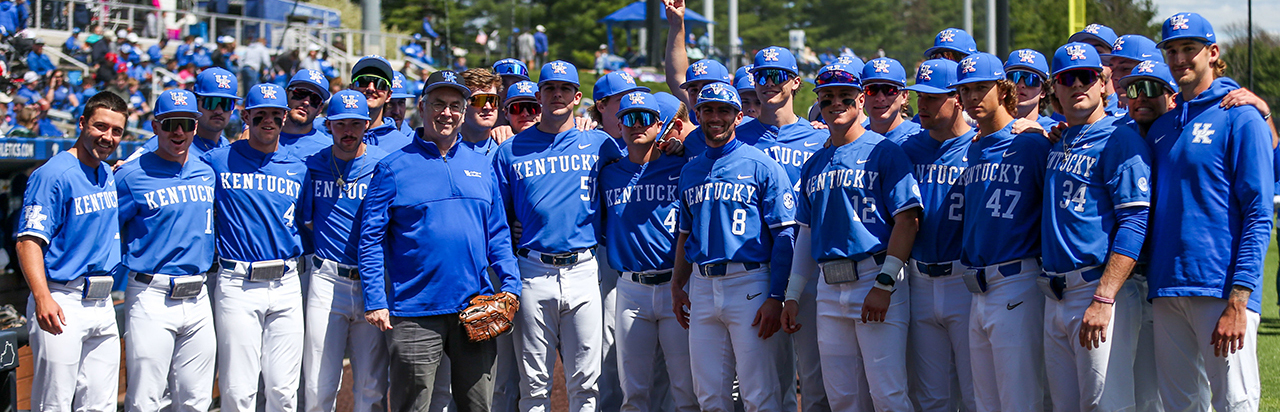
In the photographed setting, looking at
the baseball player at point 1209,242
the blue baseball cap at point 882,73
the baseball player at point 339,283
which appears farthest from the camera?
the baseball player at point 339,283

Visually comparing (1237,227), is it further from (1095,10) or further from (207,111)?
(1095,10)

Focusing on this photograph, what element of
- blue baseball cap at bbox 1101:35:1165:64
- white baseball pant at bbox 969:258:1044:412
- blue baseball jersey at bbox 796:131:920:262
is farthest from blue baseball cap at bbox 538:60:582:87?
blue baseball cap at bbox 1101:35:1165:64

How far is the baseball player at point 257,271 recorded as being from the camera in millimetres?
5336

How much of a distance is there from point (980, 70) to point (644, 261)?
1.90 meters

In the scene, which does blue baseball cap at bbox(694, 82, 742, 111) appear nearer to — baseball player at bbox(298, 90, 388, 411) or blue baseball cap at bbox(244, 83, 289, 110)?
baseball player at bbox(298, 90, 388, 411)

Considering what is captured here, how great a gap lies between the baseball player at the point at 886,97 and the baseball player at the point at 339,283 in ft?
8.57

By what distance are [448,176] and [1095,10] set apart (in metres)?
52.1

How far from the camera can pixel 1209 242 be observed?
13.2ft

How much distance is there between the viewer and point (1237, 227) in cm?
405

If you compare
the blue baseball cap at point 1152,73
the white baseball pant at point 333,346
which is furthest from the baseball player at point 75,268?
the blue baseball cap at point 1152,73

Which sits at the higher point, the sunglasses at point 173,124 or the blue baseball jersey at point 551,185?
the sunglasses at point 173,124

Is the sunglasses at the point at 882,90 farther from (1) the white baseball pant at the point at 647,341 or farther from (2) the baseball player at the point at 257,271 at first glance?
(2) the baseball player at the point at 257,271

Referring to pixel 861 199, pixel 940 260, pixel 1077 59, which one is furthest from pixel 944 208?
pixel 1077 59

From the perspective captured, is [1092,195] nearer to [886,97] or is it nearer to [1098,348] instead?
[1098,348]
